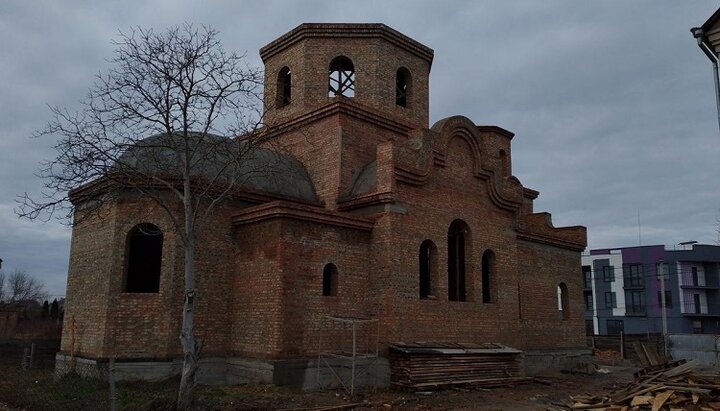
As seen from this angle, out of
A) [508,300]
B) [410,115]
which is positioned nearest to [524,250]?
[508,300]

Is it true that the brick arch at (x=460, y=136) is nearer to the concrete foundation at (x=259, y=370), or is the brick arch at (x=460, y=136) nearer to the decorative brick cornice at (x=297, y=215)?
the decorative brick cornice at (x=297, y=215)

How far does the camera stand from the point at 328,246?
1328 centimetres

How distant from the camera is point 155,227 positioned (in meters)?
13.3

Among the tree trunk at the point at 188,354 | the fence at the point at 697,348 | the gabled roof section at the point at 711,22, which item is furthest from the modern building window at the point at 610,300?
the tree trunk at the point at 188,354

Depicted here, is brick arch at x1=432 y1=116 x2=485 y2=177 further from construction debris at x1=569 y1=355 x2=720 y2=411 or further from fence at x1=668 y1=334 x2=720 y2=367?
fence at x1=668 y1=334 x2=720 y2=367

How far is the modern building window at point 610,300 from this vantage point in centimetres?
5251

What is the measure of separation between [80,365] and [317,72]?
9466 mm

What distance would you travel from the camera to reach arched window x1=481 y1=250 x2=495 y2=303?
53.6 feet

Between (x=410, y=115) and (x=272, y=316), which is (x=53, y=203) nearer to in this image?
(x=272, y=316)

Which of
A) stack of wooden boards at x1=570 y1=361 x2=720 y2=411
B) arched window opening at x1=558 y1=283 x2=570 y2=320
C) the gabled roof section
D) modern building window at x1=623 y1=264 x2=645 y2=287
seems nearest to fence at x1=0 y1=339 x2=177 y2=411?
stack of wooden boards at x1=570 y1=361 x2=720 y2=411

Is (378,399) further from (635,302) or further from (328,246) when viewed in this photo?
(635,302)

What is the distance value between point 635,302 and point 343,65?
144 feet

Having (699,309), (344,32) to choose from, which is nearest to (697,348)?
(344,32)

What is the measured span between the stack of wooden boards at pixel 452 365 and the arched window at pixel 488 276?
5.38ft
